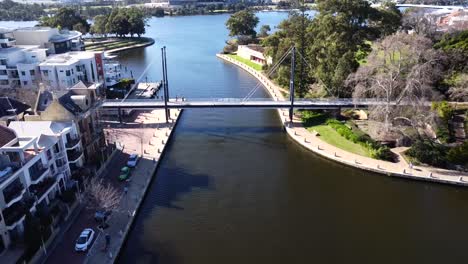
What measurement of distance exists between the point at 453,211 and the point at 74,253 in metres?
26.7

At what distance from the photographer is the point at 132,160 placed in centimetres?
3344

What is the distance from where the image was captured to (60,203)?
26.1 metres

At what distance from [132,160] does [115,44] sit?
70615 millimetres

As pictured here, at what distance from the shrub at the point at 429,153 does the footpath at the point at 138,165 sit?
23364mm

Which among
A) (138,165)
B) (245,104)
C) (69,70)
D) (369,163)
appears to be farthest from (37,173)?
(69,70)

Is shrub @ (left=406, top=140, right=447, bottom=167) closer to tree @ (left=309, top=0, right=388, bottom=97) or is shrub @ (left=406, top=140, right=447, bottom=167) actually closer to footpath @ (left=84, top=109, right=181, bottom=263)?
tree @ (left=309, top=0, right=388, bottom=97)

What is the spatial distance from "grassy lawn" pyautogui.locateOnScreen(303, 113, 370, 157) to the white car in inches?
957

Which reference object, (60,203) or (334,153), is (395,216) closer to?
(334,153)

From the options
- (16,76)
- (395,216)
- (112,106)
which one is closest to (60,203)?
(112,106)

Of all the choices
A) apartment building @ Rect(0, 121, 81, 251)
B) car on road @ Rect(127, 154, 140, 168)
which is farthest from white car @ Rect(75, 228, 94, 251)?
car on road @ Rect(127, 154, 140, 168)

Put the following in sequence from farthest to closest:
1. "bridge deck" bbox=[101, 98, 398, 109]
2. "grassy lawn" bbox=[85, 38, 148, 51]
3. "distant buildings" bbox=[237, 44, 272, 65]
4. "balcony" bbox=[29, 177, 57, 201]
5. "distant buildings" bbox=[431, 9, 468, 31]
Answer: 1. "grassy lawn" bbox=[85, 38, 148, 51]
2. "distant buildings" bbox=[431, 9, 468, 31]
3. "distant buildings" bbox=[237, 44, 272, 65]
4. "bridge deck" bbox=[101, 98, 398, 109]
5. "balcony" bbox=[29, 177, 57, 201]

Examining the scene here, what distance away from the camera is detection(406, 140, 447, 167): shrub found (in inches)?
1288

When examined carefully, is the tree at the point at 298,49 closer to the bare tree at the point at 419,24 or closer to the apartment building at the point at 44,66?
the bare tree at the point at 419,24

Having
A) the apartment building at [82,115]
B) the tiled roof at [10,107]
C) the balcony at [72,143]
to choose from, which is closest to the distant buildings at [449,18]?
the apartment building at [82,115]
